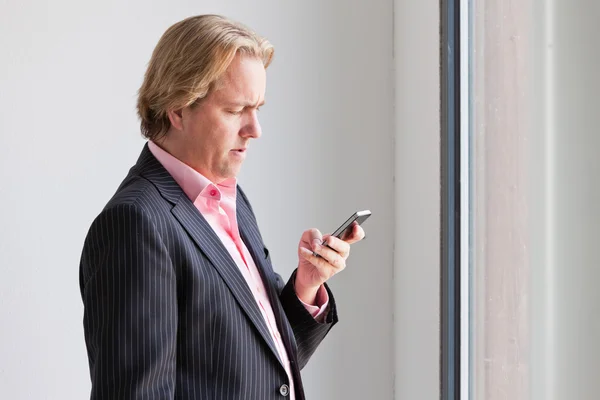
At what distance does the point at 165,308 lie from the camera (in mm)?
1064

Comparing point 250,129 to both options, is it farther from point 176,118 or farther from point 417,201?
point 417,201

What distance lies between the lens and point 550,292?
1154 millimetres

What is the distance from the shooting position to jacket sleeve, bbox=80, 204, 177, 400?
3.38 feet

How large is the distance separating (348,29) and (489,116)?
2.29 ft

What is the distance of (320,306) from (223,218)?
290 millimetres

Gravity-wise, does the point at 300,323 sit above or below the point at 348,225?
below

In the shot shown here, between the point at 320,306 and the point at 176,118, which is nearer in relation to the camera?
the point at 176,118

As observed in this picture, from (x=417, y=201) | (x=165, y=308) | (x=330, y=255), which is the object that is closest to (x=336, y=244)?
(x=330, y=255)

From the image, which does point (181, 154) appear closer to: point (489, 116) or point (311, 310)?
point (311, 310)

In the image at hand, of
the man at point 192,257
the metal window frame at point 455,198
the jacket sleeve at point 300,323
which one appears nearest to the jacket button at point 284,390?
the man at point 192,257

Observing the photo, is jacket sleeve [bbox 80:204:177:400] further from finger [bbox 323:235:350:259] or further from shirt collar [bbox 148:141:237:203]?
finger [bbox 323:235:350:259]

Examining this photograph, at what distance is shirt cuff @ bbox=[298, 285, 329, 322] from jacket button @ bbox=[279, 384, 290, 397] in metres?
0.21

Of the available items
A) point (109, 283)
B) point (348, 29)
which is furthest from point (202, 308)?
point (348, 29)

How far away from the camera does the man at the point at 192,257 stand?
1.04 m
